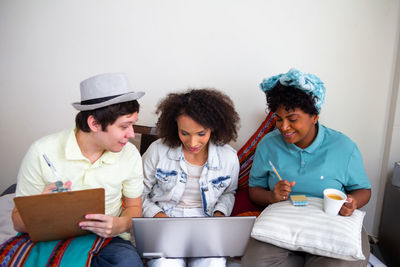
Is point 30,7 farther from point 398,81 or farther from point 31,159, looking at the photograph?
point 398,81

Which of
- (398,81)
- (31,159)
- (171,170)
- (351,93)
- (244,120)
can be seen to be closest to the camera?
(31,159)

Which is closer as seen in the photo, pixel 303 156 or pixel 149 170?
pixel 303 156

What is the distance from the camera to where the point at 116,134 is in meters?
1.14

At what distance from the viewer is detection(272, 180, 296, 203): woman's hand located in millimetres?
1320

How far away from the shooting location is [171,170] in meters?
1.51

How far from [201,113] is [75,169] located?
63 centimetres

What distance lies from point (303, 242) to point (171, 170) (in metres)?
0.74

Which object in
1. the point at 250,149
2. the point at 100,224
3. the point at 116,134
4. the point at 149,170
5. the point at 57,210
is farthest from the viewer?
the point at 250,149

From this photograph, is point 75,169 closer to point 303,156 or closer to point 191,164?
point 191,164

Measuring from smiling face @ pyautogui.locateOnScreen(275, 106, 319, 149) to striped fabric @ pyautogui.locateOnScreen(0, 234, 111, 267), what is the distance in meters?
1.00

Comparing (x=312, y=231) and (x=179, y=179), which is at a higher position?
(x=179, y=179)

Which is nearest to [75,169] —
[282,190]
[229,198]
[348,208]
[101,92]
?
[101,92]

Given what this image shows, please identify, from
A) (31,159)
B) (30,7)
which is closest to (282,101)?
(31,159)

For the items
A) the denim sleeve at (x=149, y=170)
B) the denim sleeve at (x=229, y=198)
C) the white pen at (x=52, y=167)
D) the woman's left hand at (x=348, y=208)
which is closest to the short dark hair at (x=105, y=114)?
the white pen at (x=52, y=167)
